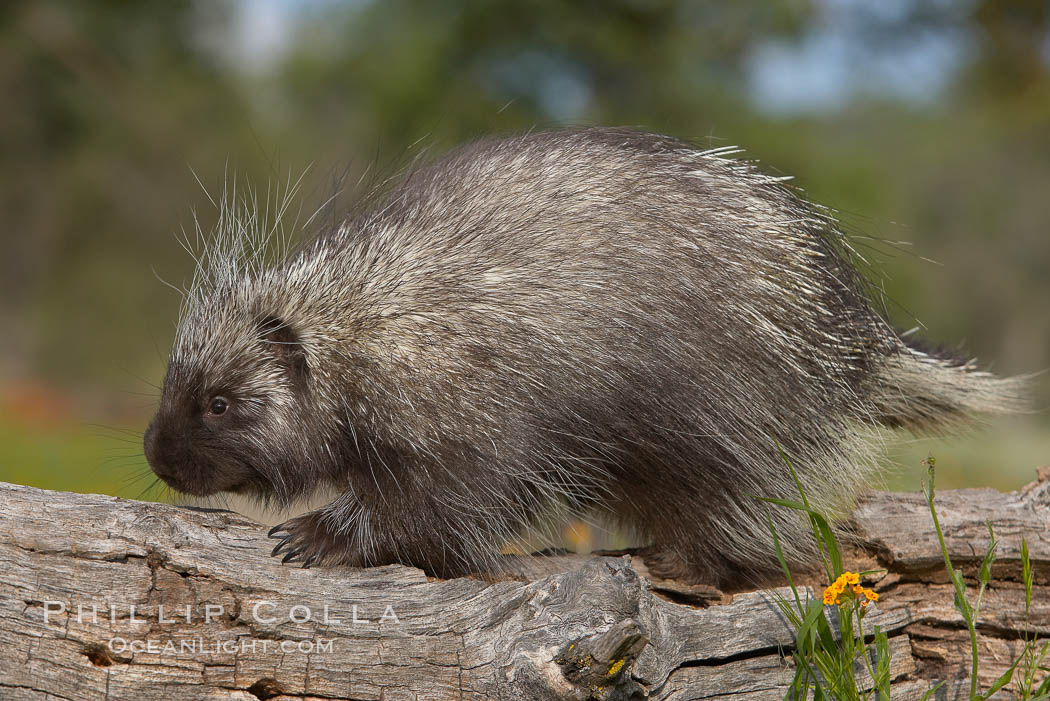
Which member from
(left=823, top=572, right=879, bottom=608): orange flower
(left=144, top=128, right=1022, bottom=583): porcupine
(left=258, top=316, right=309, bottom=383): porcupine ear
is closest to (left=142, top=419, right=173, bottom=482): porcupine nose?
(left=144, top=128, right=1022, bottom=583): porcupine

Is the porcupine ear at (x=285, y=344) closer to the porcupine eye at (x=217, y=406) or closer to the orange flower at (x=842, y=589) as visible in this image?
the porcupine eye at (x=217, y=406)

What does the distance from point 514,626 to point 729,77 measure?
9047 millimetres

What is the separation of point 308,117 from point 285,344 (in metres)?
15.6

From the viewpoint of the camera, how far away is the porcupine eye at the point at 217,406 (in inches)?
116

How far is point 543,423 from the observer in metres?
2.70

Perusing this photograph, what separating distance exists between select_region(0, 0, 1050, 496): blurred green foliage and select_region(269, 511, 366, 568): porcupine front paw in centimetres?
101

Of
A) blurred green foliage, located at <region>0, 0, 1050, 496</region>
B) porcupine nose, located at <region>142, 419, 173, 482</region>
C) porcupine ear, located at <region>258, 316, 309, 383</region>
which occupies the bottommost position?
porcupine nose, located at <region>142, 419, 173, 482</region>

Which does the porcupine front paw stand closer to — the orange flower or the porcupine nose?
the porcupine nose

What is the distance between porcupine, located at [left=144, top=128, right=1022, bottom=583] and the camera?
269 centimetres

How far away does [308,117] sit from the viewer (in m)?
17.6

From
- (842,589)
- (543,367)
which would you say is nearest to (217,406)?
(543,367)

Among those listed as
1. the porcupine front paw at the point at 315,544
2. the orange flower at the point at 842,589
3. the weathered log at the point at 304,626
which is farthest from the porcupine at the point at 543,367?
the orange flower at the point at 842,589

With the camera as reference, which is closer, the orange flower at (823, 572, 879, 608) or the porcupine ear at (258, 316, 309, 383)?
the orange flower at (823, 572, 879, 608)

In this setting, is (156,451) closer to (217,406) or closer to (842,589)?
(217,406)
